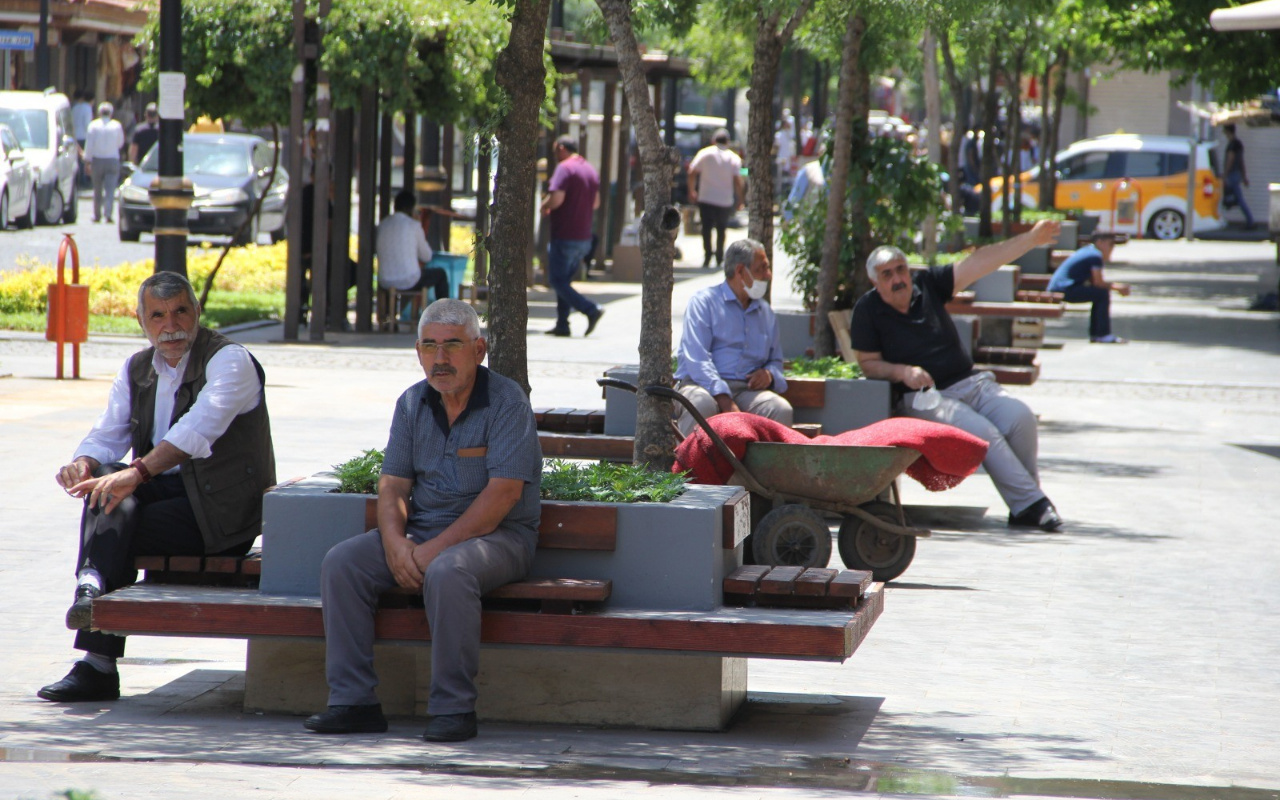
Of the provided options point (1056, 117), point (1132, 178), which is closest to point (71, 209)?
point (1056, 117)

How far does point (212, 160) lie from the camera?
2869 cm

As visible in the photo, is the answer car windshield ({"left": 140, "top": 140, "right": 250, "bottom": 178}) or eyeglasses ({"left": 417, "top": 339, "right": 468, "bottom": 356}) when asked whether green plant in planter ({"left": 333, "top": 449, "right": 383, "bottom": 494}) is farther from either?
car windshield ({"left": 140, "top": 140, "right": 250, "bottom": 178})

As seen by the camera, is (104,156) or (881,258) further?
(104,156)

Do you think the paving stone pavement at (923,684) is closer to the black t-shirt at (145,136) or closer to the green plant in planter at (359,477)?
the green plant in planter at (359,477)

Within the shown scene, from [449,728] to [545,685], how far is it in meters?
0.46

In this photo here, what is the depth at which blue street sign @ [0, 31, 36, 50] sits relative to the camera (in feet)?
126

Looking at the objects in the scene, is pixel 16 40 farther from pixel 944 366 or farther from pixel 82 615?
pixel 82 615

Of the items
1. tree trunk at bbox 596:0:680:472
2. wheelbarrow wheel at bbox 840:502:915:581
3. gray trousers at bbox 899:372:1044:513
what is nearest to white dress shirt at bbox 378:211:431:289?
gray trousers at bbox 899:372:1044:513

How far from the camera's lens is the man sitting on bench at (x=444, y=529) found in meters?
5.21

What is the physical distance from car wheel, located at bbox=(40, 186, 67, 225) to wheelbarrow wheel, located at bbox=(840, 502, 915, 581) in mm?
24178

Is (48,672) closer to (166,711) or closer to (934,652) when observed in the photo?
(166,711)

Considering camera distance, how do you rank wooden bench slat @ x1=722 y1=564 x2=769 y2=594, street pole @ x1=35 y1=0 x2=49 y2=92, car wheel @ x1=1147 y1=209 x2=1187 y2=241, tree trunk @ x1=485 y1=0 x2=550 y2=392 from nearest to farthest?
wooden bench slat @ x1=722 y1=564 x2=769 y2=594, tree trunk @ x1=485 y1=0 x2=550 y2=392, street pole @ x1=35 y1=0 x2=49 y2=92, car wheel @ x1=1147 y1=209 x2=1187 y2=241

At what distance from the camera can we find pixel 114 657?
574cm

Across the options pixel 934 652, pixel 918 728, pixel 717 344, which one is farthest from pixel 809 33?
pixel 918 728
